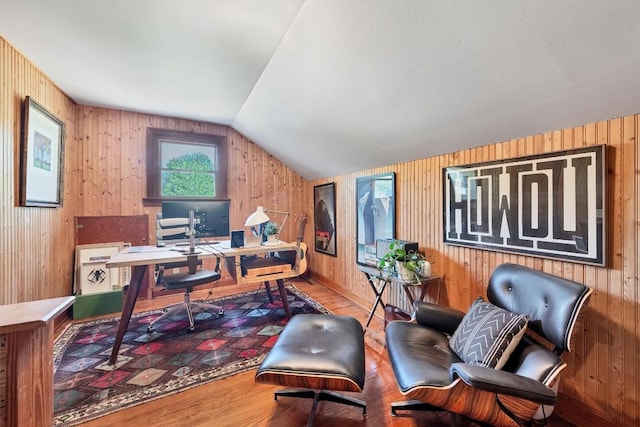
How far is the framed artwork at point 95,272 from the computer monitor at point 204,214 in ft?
4.20

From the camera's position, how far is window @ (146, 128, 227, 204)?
3.67 meters

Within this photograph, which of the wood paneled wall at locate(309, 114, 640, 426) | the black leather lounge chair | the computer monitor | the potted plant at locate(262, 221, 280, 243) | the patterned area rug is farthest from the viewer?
the potted plant at locate(262, 221, 280, 243)

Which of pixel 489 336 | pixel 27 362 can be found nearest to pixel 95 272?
pixel 27 362

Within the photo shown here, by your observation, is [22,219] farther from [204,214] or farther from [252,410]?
[252,410]

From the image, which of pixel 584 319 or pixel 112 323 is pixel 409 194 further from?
pixel 112 323

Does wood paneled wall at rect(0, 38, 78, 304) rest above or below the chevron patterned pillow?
above

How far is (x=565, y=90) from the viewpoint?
1.37m

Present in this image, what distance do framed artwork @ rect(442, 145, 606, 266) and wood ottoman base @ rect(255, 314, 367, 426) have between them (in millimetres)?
1248

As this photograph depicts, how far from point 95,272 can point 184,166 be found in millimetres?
1753

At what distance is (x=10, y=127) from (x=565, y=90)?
12.4 ft

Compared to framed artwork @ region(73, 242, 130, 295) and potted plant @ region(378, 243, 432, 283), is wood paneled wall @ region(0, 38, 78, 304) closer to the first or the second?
framed artwork @ region(73, 242, 130, 295)

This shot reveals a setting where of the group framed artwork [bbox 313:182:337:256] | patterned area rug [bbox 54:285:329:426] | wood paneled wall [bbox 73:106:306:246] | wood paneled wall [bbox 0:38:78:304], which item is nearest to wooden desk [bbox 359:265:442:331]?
patterned area rug [bbox 54:285:329:426]

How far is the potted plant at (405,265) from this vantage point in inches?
87.6

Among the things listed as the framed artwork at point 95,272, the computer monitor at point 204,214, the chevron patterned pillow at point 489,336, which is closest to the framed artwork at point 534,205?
the chevron patterned pillow at point 489,336
